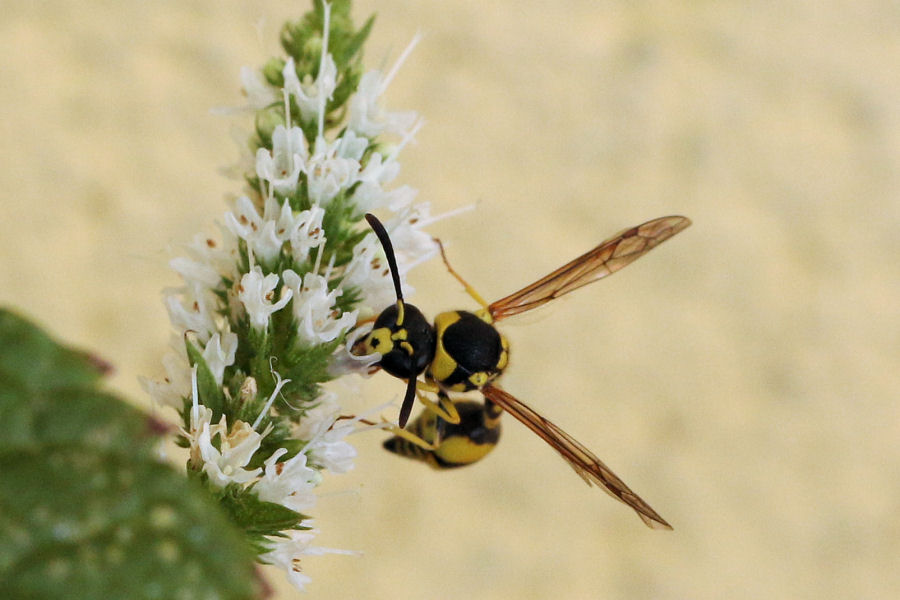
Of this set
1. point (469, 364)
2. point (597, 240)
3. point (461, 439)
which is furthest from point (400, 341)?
point (597, 240)

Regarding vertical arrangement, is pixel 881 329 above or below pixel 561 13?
below

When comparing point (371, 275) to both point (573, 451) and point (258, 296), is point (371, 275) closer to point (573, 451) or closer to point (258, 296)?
point (258, 296)

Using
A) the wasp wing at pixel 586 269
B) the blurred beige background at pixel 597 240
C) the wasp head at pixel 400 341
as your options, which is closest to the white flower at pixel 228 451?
the wasp head at pixel 400 341

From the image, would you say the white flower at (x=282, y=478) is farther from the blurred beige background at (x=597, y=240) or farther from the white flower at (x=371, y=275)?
the blurred beige background at (x=597, y=240)

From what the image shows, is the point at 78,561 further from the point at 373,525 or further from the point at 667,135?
the point at 667,135

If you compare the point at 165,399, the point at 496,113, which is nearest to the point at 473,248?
the point at 496,113

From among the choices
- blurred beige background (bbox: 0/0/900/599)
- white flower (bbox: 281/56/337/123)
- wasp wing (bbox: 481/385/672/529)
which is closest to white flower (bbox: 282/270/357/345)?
white flower (bbox: 281/56/337/123)

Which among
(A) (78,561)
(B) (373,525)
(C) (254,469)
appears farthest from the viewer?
(B) (373,525)
